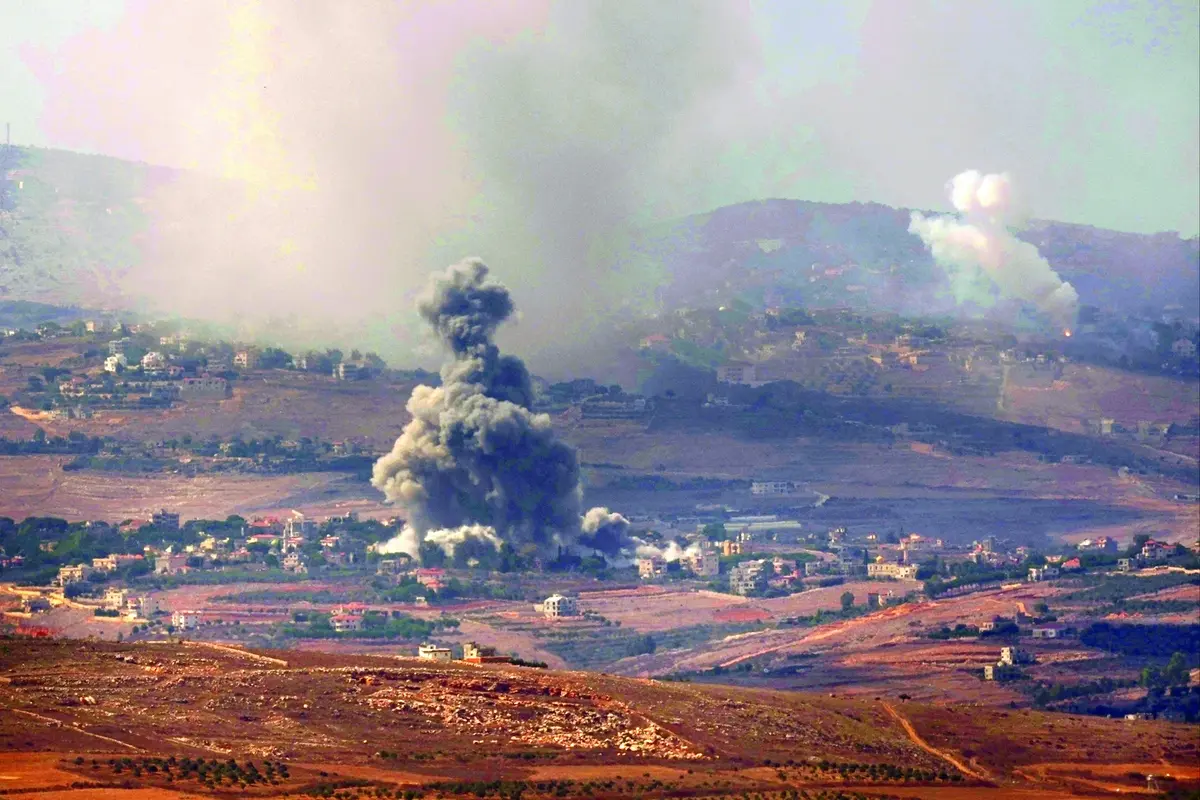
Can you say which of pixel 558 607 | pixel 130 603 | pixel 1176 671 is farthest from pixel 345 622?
pixel 1176 671

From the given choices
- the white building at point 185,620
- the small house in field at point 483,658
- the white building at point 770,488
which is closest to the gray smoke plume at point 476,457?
the white building at point 185,620

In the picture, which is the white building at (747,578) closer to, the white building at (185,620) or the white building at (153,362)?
the white building at (185,620)

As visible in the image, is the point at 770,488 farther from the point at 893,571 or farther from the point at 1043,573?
the point at 1043,573

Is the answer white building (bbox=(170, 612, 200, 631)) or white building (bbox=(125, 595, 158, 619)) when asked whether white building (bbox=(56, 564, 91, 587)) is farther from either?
white building (bbox=(170, 612, 200, 631))

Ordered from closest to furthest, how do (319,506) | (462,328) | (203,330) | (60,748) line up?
(60,748)
(462,328)
(319,506)
(203,330)

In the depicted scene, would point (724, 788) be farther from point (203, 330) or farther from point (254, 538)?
point (203, 330)

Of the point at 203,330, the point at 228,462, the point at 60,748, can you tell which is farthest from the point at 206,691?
the point at 203,330
